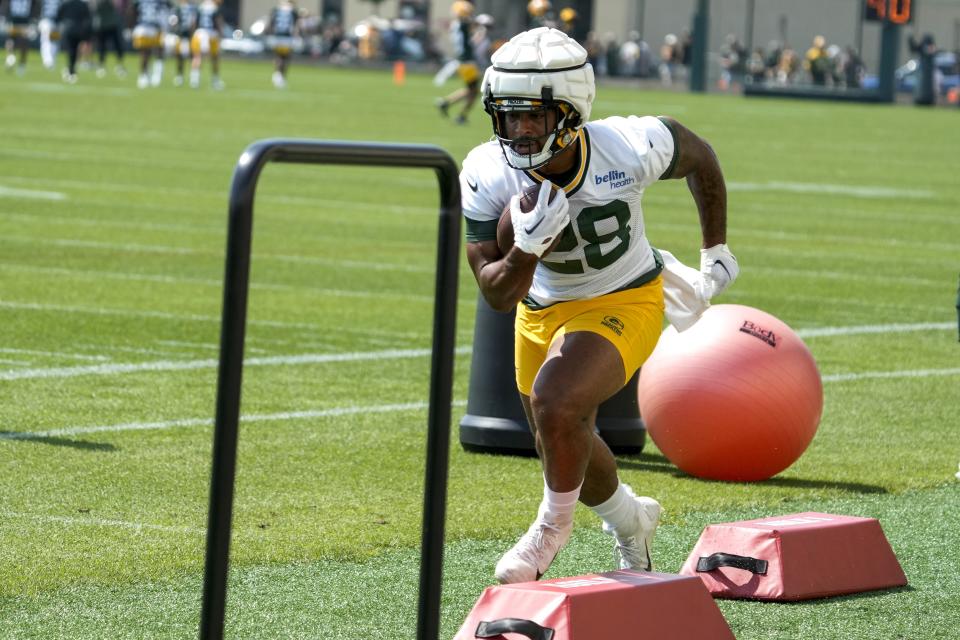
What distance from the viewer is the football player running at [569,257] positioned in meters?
5.94

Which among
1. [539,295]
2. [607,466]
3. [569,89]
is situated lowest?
[607,466]

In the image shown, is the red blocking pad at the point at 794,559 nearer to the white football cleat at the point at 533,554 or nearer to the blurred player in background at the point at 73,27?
the white football cleat at the point at 533,554

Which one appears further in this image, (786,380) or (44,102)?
(44,102)

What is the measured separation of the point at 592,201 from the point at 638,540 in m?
1.13

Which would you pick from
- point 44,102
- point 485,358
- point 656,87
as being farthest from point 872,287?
point 656,87

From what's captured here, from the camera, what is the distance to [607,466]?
6.30m

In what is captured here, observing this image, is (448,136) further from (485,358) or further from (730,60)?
(730,60)

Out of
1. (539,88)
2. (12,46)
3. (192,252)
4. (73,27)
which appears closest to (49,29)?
(12,46)

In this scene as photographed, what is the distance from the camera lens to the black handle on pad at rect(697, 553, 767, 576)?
245 inches

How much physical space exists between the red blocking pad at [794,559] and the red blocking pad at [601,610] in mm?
817

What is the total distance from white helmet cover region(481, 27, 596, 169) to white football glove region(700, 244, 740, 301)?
89 centimetres

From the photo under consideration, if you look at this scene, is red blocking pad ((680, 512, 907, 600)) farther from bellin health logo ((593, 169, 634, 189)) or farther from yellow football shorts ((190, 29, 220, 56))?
yellow football shorts ((190, 29, 220, 56))

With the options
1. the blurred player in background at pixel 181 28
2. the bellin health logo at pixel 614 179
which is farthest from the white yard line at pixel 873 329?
the blurred player in background at pixel 181 28

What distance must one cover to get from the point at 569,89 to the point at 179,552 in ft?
7.02
